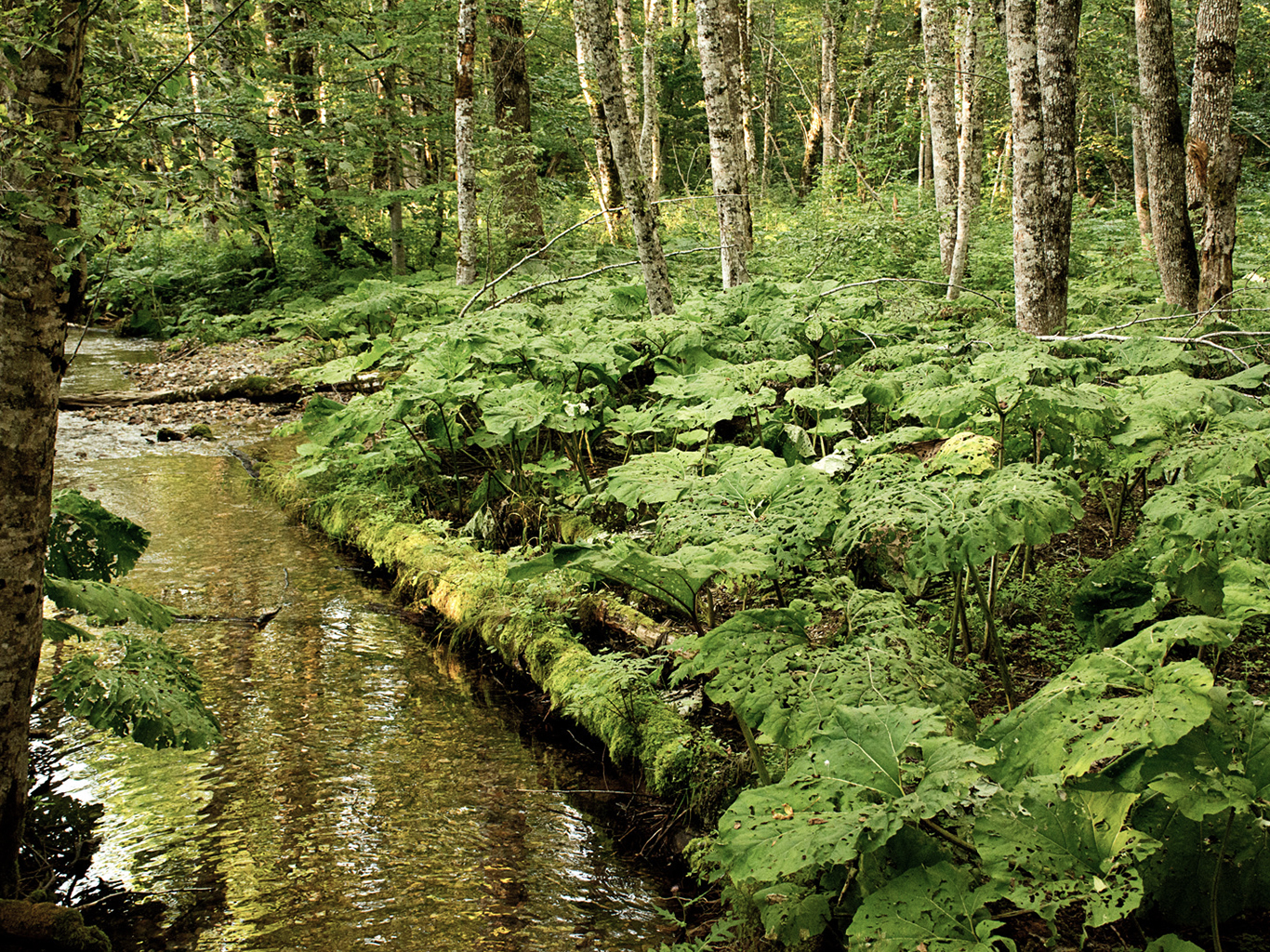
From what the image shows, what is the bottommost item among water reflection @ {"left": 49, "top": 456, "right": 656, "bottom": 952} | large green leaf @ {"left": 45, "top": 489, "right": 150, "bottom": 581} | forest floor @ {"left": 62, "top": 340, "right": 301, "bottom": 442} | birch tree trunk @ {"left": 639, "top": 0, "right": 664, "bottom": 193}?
water reflection @ {"left": 49, "top": 456, "right": 656, "bottom": 952}

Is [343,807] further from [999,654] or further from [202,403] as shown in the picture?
[202,403]

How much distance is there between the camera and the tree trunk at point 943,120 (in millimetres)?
11375

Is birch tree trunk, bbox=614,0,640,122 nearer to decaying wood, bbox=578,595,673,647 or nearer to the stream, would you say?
the stream

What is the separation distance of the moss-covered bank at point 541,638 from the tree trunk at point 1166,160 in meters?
7.27

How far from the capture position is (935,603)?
12.7ft

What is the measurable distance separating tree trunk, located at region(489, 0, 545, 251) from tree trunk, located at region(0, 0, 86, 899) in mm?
11368

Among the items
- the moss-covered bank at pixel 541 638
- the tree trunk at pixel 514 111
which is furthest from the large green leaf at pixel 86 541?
the tree trunk at pixel 514 111

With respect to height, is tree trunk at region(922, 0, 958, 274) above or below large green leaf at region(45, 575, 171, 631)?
above

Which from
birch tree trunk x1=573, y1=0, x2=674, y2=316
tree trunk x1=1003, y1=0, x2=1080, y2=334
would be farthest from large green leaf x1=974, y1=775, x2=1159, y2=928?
birch tree trunk x1=573, y1=0, x2=674, y2=316

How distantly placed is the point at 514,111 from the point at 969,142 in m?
7.71

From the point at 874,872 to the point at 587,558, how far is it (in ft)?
4.44

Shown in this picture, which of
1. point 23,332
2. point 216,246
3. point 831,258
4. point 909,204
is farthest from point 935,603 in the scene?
point 216,246

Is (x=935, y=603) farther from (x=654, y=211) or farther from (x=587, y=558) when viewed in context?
(x=654, y=211)

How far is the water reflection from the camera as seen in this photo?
2992 mm
